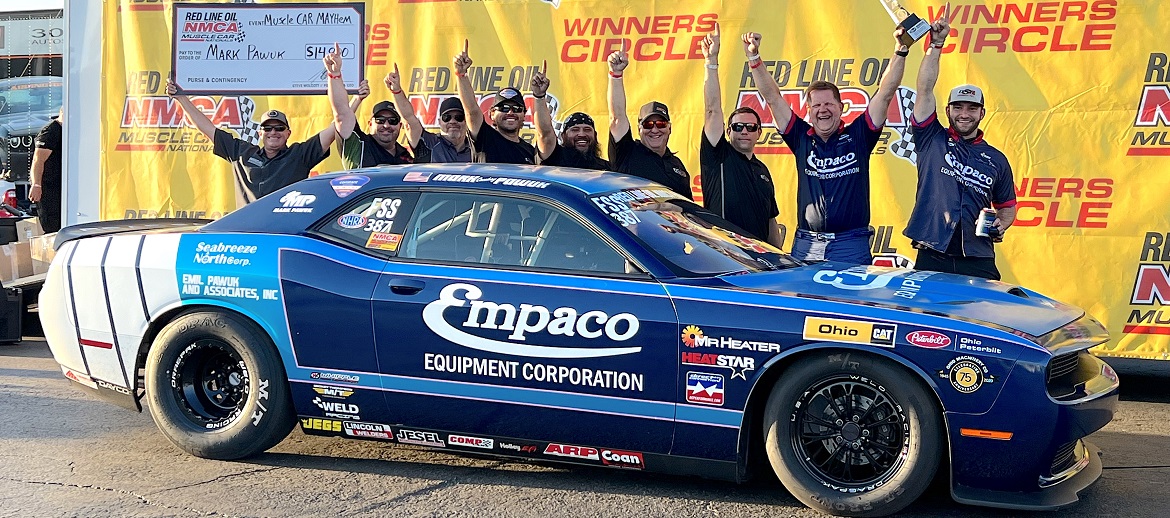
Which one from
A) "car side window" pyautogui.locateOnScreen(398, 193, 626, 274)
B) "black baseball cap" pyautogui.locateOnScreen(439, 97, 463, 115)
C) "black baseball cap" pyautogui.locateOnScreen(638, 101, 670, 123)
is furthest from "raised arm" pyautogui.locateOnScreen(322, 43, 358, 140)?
"car side window" pyautogui.locateOnScreen(398, 193, 626, 274)

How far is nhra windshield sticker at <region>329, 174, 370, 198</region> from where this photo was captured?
5176mm

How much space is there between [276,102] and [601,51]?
238 centimetres

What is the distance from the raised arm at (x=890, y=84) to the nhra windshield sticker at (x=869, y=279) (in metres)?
1.22

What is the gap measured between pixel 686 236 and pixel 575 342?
29.2 inches

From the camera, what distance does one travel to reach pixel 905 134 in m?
7.28

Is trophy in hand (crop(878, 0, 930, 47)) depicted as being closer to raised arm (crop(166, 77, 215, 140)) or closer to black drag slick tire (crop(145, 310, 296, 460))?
black drag slick tire (crop(145, 310, 296, 460))

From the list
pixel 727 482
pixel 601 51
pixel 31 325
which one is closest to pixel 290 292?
pixel 727 482

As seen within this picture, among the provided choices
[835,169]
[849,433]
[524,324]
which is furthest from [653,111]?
[849,433]

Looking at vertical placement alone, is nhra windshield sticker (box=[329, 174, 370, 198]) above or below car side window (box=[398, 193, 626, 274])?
Result: above

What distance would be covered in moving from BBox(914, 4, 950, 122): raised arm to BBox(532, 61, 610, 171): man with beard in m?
1.79

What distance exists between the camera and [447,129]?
7004 millimetres

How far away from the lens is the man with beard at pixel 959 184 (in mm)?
6062

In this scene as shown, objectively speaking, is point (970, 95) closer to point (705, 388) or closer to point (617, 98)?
point (617, 98)

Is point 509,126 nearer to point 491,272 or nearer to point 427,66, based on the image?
point 427,66
